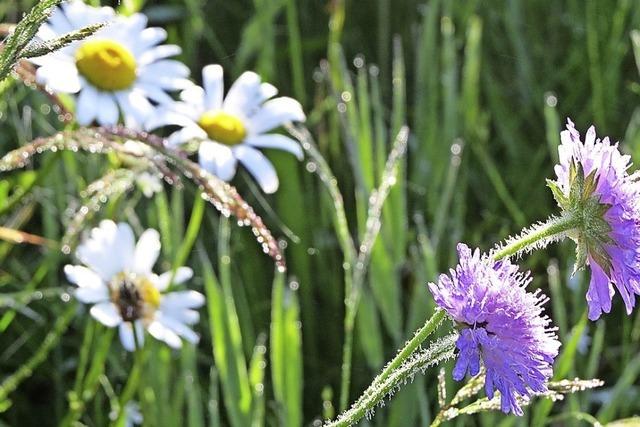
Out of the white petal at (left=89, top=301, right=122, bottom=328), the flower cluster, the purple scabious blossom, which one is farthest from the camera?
the flower cluster

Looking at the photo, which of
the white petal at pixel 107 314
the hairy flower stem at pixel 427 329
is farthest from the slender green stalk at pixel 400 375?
the white petal at pixel 107 314

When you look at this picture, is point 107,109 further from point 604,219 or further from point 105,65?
point 604,219

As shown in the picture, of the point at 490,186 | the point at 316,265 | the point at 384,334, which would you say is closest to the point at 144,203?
the point at 316,265

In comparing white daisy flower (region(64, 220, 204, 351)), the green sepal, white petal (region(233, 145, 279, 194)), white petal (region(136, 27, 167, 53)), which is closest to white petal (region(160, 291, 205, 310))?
white daisy flower (region(64, 220, 204, 351))

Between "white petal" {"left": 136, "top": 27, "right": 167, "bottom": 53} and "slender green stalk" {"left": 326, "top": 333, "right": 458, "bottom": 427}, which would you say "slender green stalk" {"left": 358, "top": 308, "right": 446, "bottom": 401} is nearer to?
"slender green stalk" {"left": 326, "top": 333, "right": 458, "bottom": 427}

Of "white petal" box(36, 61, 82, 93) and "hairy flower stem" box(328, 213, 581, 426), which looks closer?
"hairy flower stem" box(328, 213, 581, 426)

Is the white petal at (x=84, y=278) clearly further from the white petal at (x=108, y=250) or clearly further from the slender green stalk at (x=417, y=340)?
the slender green stalk at (x=417, y=340)

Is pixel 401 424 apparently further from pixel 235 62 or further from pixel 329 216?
pixel 235 62
